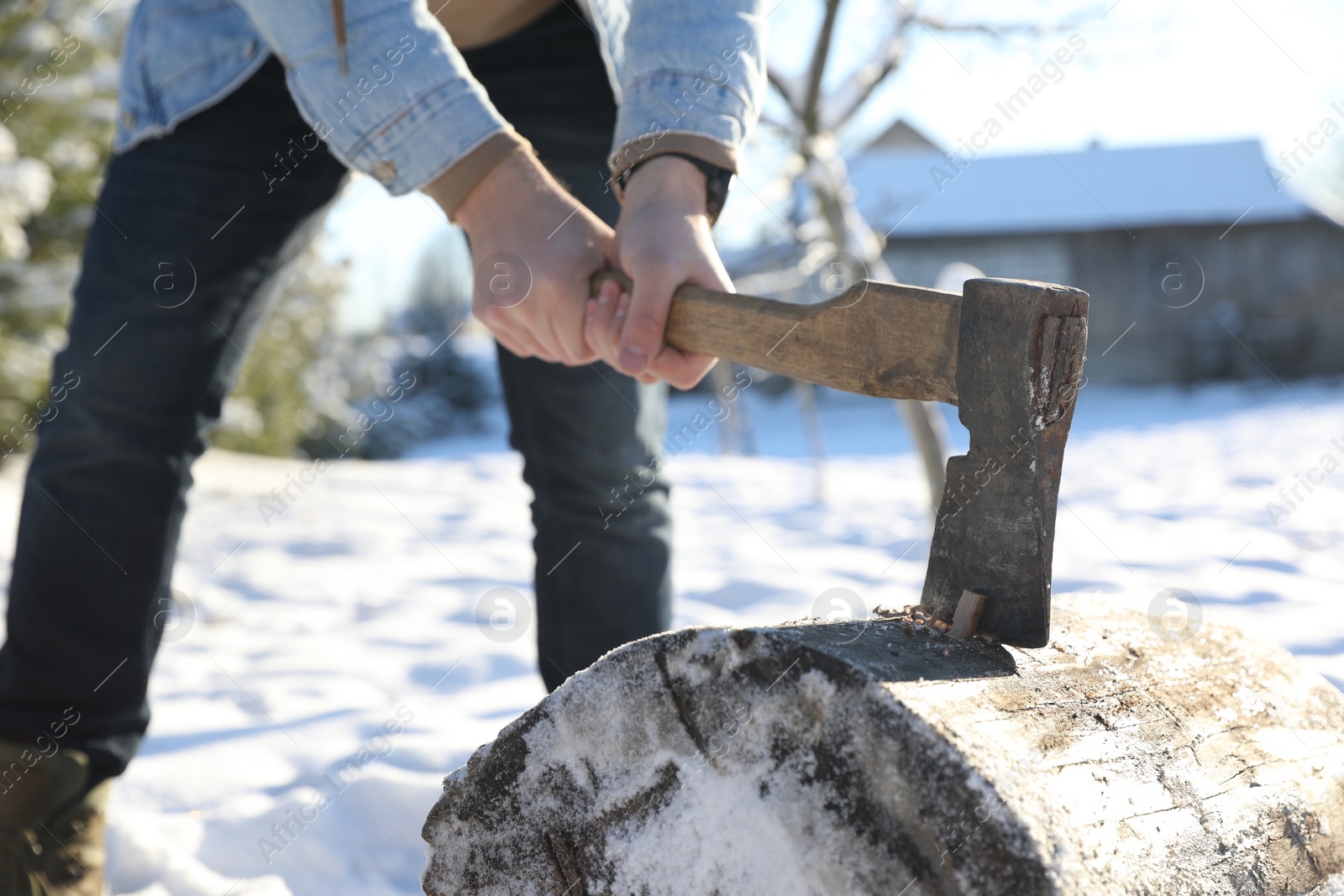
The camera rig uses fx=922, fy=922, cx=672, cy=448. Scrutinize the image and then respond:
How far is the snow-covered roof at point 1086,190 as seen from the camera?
16.8 metres

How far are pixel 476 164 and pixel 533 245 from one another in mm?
146

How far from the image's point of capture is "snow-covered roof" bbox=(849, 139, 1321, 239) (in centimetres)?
1680

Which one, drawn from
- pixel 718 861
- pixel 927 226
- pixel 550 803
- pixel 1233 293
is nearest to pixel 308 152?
pixel 550 803

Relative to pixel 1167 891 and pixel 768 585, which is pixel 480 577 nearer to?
pixel 768 585

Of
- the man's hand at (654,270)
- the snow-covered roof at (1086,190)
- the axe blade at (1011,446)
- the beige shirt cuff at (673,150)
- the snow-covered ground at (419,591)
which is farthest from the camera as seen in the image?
the snow-covered roof at (1086,190)

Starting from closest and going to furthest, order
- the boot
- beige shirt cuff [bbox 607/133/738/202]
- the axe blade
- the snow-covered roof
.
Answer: the axe blade, beige shirt cuff [bbox 607/133/738/202], the boot, the snow-covered roof

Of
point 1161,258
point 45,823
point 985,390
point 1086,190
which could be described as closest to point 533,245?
point 985,390

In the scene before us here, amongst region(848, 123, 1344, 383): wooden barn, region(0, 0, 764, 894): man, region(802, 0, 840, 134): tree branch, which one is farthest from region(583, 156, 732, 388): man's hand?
region(848, 123, 1344, 383): wooden barn

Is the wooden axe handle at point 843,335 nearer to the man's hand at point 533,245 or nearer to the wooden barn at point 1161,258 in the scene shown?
the man's hand at point 533,245

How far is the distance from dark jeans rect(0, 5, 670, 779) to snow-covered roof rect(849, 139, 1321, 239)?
14.7 metres

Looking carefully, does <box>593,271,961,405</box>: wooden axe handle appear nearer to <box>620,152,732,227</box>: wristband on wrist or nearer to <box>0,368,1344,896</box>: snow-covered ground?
<box>620,152,732,227</box>: wristband on wrist

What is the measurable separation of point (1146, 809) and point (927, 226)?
55.1ft

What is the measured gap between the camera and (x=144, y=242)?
1541 millimetres

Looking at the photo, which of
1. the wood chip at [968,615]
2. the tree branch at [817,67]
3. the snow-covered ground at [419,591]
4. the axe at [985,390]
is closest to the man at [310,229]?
the axe at [985,390]
